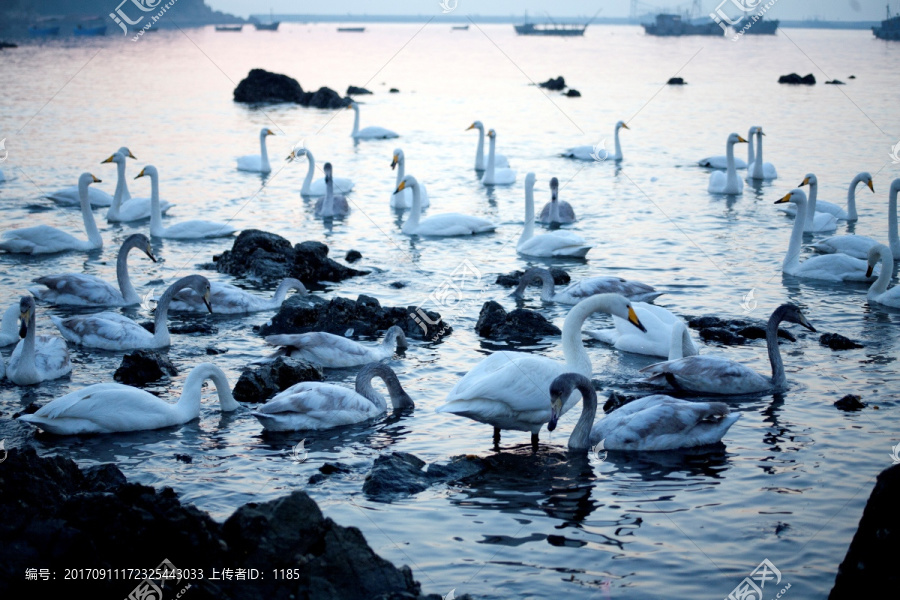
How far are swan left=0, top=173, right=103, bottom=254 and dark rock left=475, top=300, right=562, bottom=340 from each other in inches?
306

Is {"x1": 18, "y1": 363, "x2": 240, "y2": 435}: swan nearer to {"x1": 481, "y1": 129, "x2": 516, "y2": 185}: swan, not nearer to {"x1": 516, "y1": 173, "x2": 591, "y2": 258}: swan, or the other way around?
{"x1": 516, "y1": 173, "x2": 591, "y2": 258}: swan

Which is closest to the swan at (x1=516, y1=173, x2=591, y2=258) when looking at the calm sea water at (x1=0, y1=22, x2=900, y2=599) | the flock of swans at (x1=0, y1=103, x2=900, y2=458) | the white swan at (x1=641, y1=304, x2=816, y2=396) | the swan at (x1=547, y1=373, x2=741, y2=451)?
the flock of swans at (x1=0, y1=103, x2=900, y2=458)

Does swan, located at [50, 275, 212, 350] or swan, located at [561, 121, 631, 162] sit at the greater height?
swan, located at [561, 121, 631, 162]

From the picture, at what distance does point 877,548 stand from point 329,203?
1561 cm

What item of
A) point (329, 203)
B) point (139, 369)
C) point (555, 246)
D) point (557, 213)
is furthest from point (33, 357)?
point (557, 213)

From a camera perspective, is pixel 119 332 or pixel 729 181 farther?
pixel 729 181

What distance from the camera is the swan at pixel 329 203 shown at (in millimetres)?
19375

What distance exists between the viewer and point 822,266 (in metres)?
14.3

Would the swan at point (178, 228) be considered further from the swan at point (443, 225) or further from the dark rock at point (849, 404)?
the dark rock at point (849, 404)

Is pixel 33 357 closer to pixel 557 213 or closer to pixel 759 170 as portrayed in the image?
pixel 557 213

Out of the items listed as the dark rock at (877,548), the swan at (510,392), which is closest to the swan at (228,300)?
the swan at (510,392)

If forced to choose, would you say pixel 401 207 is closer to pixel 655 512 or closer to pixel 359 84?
pixel 655 512

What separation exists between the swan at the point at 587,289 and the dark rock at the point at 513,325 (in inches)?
42.6

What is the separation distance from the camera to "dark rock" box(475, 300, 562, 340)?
11453 millimetres
